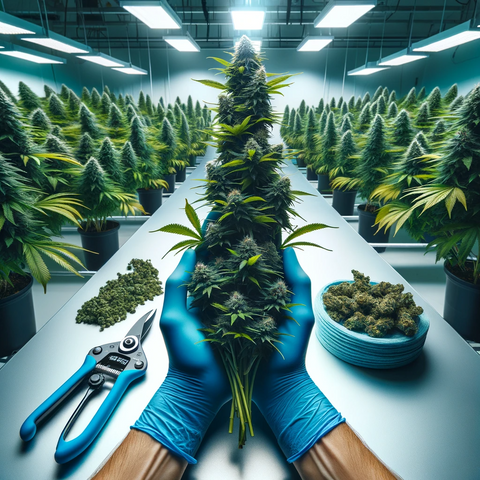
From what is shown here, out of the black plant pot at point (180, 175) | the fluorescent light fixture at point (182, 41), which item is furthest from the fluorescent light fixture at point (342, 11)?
the black plant pot at point (180, 175)

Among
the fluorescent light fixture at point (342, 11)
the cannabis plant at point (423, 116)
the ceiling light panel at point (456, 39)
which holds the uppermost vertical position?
the fluorescent light fixture at point (342, 11)

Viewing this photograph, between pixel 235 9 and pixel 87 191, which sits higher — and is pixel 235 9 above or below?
above

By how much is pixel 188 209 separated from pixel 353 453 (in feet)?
2.49

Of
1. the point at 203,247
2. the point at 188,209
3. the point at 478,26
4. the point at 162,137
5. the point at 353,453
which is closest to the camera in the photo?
the point at 353,453

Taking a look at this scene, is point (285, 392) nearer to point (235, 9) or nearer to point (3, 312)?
point (3, 312)

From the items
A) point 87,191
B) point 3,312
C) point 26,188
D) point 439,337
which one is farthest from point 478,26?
point 3,312

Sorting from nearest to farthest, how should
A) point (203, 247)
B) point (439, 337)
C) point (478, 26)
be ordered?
point (203, 247)
point (439, 337)
point (478, 26)

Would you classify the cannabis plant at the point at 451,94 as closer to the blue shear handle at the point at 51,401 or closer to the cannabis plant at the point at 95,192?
the cannabis plant at the point at 95,192

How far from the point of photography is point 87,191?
2227 millimetres

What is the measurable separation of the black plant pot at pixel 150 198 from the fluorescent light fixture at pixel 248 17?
255 cm

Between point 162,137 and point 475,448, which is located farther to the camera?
point 162,137

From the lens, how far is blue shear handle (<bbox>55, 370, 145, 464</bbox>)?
2.72 ft

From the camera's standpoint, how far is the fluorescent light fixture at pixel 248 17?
13.1 ft

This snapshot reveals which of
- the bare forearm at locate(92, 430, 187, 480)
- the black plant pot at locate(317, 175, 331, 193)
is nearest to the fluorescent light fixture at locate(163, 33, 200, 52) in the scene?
the black plant pot at locate(317, 175, 331, 193)
